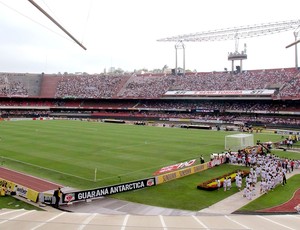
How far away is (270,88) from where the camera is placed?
69.0 metres

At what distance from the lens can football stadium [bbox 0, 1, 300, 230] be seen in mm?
12572

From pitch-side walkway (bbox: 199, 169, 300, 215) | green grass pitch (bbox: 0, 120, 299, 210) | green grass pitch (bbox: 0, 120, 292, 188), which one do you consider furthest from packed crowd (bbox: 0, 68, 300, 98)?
pitch-side walkway (bbox: 199, 169, 300, 215)

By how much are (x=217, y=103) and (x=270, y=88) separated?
11978mm

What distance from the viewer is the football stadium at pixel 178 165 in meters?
12.6

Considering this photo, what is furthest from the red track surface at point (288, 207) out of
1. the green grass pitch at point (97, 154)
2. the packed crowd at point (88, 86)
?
the packed crowd at point (88, 86)

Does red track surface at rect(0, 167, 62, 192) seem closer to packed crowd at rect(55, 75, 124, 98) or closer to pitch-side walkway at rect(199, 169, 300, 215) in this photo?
pitch-side walkway at rect(199, 169, 300, 215)

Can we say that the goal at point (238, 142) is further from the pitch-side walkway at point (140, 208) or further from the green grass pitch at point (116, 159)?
the pitch-side walkway at point (140, 208)

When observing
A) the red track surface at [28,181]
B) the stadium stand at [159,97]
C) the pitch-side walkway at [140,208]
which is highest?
the stadium stand at [159,97]

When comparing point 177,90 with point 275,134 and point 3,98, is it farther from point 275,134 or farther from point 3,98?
point 3,98

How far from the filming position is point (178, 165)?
27.2 m

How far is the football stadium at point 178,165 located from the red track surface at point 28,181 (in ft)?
0.22

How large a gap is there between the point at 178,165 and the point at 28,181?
1114 cm

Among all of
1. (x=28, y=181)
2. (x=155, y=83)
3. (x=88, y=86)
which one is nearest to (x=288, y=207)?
(x=28, y=181)

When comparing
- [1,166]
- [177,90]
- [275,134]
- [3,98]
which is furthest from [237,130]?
[3,98]
